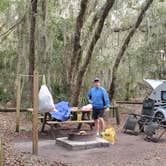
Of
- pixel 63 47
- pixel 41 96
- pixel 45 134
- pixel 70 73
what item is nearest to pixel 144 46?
pixel 63 47

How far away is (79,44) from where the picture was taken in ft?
36.3

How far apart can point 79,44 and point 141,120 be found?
9.49 feet

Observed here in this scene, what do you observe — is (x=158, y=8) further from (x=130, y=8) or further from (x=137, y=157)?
Result: (x=137, y=157)

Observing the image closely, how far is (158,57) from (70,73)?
703 centimetres

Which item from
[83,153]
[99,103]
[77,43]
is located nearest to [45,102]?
[83,153]

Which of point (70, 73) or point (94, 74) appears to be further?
point (94, 74)

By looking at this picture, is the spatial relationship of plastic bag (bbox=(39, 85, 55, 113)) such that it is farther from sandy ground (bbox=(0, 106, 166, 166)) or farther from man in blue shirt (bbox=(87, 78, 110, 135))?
man in blue shirt (bbox=(87, 78, 110, 135))

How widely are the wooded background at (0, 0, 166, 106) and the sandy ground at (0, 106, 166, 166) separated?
9.77 ft

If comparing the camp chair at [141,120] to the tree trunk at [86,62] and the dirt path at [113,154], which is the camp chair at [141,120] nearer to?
the dirt path at [113,154]

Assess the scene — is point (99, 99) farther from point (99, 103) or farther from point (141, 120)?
point (141, 120)

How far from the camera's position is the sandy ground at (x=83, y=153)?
21.1 feet

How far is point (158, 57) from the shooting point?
17797 millimetres

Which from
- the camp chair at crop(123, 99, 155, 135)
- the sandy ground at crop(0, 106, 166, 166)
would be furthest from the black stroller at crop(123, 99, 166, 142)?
the sandy ground at crop(0, 106, 166, 166)

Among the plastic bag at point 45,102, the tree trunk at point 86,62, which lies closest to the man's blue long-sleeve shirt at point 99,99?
the plastic bag at point 45,102
